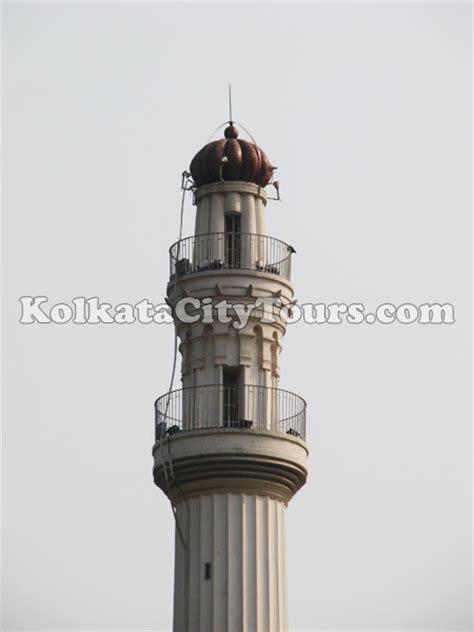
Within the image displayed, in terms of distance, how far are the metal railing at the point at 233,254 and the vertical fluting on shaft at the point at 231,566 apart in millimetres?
7734

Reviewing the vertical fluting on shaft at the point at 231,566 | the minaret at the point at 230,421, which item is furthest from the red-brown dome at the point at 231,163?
the vertical fluting on shaft at the point at 231,566

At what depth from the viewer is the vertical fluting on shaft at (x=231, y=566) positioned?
2324 inches

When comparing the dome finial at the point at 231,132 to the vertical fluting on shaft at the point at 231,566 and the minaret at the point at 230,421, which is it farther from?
the vertical fluting on shaft at the point at 231,566

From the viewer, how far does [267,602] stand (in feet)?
195

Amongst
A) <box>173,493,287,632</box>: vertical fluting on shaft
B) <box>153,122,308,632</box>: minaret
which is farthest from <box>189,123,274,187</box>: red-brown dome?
<box>173,493,287,632</box>: vertical fluting on shaft

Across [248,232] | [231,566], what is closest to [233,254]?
[248,232]

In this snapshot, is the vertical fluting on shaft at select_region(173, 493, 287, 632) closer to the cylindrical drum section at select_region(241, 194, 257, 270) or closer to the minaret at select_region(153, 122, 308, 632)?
the minaret at select_region(153, 122, 308, 632)

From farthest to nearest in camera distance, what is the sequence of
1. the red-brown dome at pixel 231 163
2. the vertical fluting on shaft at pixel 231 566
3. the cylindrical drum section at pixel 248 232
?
the red-brown dome at pixel 231 163, the cylindrical drum section at pixel 248 232, the vertical fluting on shaft at pixel 231 566

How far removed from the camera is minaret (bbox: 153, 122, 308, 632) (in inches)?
2344

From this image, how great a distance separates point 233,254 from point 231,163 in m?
3.03

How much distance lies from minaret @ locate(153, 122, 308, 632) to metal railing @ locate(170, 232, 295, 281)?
3cm

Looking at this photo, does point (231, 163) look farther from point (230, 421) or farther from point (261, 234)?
point (230, 421)

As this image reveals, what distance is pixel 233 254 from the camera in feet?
211

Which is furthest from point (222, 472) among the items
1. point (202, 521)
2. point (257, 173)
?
point (257, 173)
